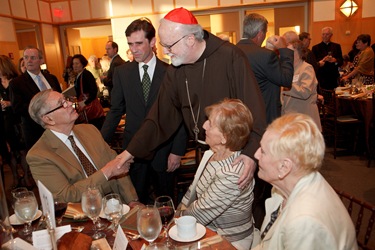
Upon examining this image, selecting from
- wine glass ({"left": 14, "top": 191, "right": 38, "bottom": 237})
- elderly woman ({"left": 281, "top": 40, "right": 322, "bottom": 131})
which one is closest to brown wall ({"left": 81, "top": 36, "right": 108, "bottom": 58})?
elderly woman ({"left": 281, "top": 40, "right": 322, "bottom": 131})

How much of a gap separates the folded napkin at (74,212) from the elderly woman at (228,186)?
0.60 m

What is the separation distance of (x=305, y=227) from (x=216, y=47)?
4.70 ft

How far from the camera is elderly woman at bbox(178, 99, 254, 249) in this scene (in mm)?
1975

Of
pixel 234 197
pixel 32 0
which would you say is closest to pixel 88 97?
pixel 234 197

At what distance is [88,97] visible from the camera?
16.2 feet

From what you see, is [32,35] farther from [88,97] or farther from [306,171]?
[306,171]

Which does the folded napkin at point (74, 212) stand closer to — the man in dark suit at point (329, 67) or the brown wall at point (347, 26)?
the man in dark suit at point (329, 67)

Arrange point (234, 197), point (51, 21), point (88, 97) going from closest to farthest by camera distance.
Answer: point (234, 197) → point (88, 97) → point (51, 21)

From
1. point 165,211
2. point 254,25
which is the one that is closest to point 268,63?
point 254,25

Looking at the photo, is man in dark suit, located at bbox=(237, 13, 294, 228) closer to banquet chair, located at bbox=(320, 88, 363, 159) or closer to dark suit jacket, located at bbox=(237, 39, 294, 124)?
dark suit jacket, located at bbox=(237, 39, 294, 124)

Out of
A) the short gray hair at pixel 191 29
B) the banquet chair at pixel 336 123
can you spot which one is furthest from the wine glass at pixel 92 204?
the banquet chair at pixel 336 123

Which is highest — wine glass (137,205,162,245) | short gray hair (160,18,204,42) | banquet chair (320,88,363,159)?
short gray hair (160,18,204,42)

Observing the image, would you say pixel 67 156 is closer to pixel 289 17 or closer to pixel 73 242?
pixel 73 242

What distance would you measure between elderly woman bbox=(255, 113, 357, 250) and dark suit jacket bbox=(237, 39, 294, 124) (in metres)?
1.76
